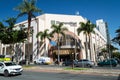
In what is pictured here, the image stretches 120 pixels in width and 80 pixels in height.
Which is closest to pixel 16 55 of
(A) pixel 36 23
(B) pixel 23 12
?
(A) pixel 36 23

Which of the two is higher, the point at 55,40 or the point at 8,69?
the point at 55,40

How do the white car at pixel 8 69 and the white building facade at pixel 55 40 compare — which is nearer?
the white car at pixel 8 69

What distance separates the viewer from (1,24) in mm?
55062

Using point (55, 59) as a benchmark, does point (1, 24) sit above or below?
above

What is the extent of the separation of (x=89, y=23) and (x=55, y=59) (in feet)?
58.8

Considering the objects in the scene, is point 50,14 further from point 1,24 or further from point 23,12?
point 23,12

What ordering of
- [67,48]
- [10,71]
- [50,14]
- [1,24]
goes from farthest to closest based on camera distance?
1. [50,14]
2. [67,48]
3. [1,24]
4. [10,71]

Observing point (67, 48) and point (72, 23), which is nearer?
point (67, 48)

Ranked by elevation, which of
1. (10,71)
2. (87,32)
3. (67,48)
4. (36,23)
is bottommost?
(10,71)

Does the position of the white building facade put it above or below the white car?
above

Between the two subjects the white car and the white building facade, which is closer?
the white car

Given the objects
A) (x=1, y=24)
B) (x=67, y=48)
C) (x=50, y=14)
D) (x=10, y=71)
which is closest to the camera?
(x=10, y=71)

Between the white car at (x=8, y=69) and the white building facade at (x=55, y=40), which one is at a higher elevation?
the white building facade at (x=55, y=40)

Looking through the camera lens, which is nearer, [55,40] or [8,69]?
[8,69]
